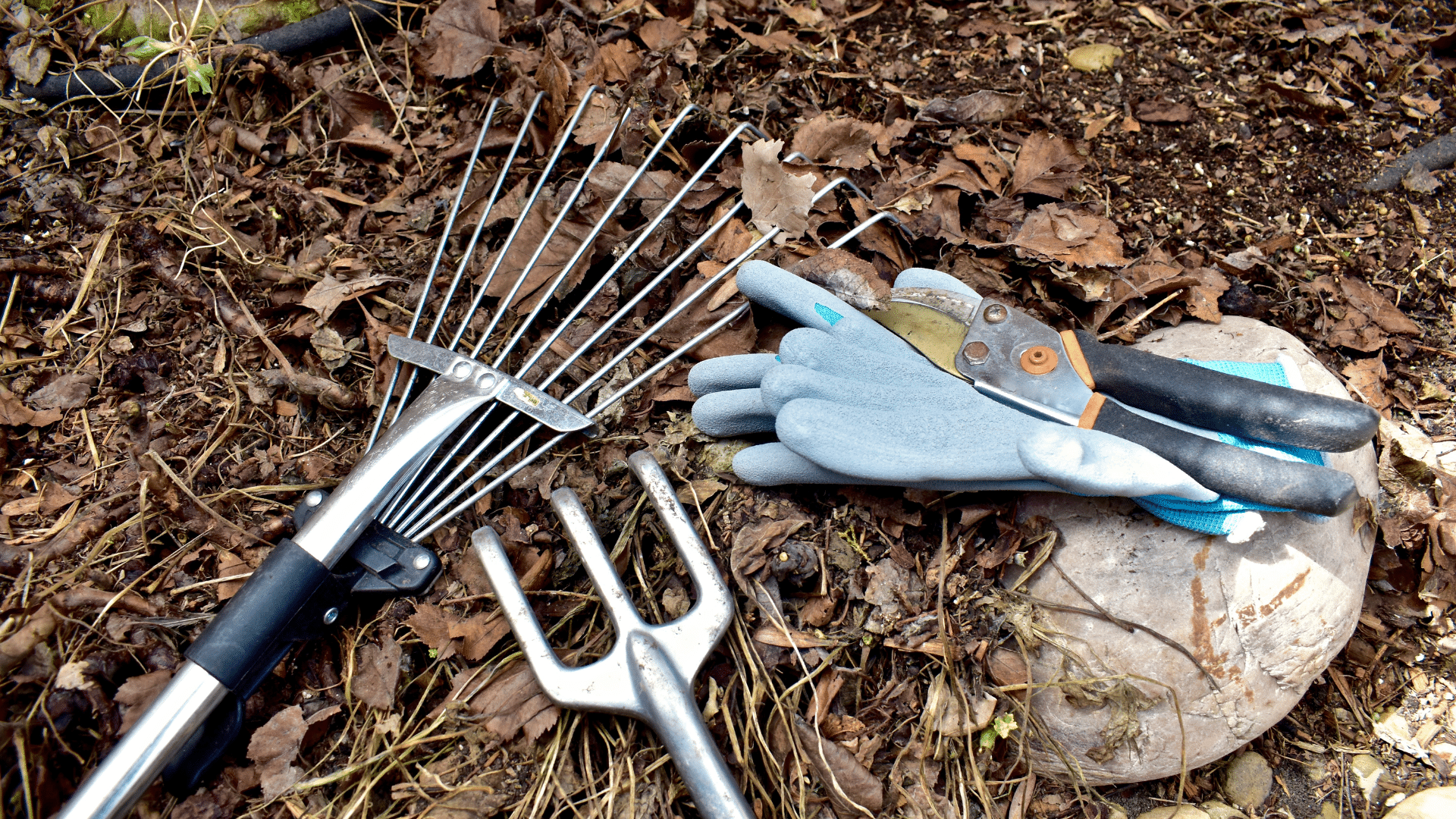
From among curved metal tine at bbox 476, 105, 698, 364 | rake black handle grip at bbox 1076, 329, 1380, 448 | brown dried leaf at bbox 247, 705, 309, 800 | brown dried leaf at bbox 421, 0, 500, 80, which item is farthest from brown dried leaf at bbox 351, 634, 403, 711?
brown dried leaf at bbox 421, 0, 500, 80

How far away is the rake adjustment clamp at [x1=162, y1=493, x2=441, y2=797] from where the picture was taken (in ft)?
4.54

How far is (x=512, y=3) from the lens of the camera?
93.4 inches

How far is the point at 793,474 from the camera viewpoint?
5.20 feet

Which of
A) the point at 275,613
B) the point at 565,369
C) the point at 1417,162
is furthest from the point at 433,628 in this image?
the point at 1417,162

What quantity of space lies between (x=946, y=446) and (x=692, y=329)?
67cm

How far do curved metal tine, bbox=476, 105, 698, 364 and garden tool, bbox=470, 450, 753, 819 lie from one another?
0.40 metres

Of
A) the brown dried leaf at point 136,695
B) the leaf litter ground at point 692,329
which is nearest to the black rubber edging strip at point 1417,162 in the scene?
the leaf litter ground at point 692,329

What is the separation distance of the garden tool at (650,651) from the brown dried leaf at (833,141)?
1.04 metres

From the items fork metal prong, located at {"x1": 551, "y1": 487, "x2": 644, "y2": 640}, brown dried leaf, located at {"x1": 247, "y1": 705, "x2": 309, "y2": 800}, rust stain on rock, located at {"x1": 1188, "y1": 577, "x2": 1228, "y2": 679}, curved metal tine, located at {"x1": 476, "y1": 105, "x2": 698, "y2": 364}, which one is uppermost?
curved metal tine, located at {"x1": 476, "y1": 105, "x2": 698, "y2": 364}

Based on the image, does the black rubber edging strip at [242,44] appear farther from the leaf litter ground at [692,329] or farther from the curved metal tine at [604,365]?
the curved metal tine at [604,365]

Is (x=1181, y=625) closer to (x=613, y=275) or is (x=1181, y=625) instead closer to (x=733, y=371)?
(x=733, y=371)

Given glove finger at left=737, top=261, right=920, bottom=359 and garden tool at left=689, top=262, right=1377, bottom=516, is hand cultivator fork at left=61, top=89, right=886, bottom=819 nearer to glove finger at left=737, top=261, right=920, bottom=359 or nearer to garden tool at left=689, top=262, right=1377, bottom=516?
glove finger at left=737, top=261, right=920, bottom=359

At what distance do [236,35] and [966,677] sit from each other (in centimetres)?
254

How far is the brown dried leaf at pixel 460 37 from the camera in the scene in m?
2.25
